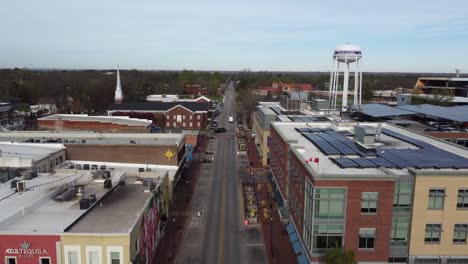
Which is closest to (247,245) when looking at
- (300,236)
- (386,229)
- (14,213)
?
(300,236)

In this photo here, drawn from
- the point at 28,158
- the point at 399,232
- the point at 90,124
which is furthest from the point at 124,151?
the point at 399,232

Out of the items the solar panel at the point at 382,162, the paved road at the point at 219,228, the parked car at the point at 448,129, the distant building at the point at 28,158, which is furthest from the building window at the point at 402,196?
the distant building at the point at 28,158

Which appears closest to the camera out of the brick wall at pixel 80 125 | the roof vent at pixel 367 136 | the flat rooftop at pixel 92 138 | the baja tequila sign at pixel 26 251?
the baja tequila sign at pixel 26 251

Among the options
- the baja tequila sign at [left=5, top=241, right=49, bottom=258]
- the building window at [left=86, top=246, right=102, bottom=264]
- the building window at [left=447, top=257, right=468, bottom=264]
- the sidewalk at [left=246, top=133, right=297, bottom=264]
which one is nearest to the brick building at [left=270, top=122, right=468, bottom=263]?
the building window at [left=447, top=257, right=468, bottom=264]

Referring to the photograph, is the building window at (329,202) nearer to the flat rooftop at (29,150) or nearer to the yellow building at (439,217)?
the yellow building at (439,217)

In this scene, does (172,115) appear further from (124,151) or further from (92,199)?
(92,199)

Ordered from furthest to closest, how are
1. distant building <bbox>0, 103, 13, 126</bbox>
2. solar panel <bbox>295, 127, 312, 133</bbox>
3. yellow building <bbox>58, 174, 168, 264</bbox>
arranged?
distant building <bbox>0, 103, 13, 126</bbox> → solar panel <bbox>295, 127, 312, 133</bbox> → yellow building <bbox>58, 174, 168, 264</bbox>

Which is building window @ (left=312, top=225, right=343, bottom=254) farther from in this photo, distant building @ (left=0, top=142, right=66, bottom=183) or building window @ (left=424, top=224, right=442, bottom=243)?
distant building @ (left=0, top=142, right=66, bottom=183)
